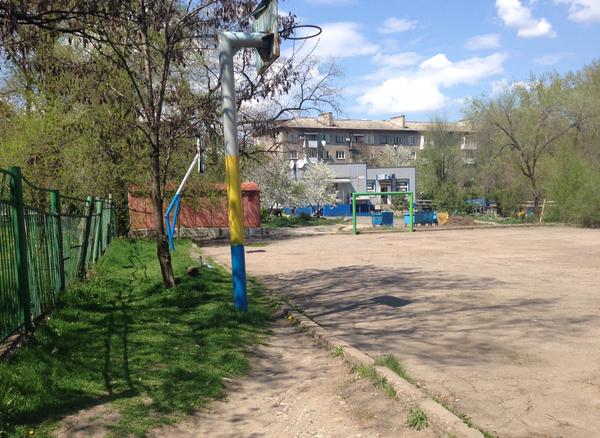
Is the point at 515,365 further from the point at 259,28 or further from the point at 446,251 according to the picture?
the point at 446,251

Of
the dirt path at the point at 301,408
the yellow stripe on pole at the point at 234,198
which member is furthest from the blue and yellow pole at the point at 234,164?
the dirt path at the point at 301,408

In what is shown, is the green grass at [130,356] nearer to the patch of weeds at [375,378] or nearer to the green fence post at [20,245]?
the green fence post at [20,245]

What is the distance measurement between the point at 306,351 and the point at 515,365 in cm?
232

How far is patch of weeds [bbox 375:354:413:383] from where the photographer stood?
16.4ft

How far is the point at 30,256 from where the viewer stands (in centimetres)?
642

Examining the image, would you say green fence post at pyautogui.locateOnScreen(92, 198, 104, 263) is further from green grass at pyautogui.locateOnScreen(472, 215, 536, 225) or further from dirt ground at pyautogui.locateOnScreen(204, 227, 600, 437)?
green grass at pyautogui.locateOnScreen(472, 215, 536, 225)

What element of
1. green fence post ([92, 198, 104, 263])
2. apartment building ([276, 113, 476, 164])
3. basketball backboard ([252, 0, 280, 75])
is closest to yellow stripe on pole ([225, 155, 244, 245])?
basketball backboard ([252, 0, 280, 75])

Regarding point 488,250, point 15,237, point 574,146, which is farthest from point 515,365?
point 574,146

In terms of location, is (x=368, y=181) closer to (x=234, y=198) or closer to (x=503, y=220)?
(x=503, y=220)

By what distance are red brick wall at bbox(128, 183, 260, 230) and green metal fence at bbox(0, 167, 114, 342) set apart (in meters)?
16.1

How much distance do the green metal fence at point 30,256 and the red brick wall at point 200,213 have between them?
52.8 ft

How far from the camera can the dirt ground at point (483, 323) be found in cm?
440

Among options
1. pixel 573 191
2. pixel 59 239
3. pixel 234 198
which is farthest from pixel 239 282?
pixel 573 191

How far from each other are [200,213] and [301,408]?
24.5 m
